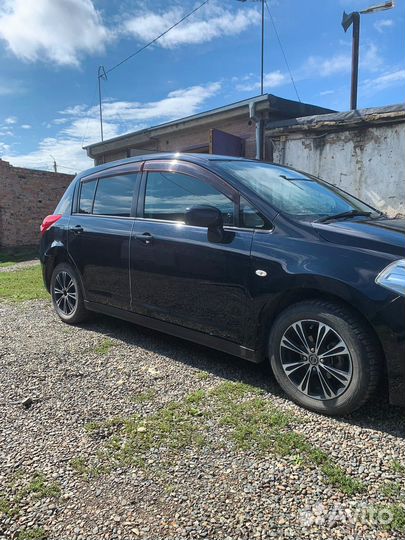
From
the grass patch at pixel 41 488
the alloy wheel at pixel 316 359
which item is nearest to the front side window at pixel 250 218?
the alloy wheel at pixel 316 359

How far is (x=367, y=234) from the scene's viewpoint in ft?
8.93

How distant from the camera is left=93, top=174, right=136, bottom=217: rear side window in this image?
13.7ft

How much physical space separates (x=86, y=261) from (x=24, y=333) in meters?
1.15

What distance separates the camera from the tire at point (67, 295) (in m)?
4.77

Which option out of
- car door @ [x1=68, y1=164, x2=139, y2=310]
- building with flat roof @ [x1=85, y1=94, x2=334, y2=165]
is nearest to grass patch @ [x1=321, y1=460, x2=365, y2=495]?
car door @ [x1=68, y1=164, x2=139, y2=310]

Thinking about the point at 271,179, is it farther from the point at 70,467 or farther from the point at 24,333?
the point at 24,333

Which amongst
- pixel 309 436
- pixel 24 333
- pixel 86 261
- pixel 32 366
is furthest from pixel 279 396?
pixel 24 333

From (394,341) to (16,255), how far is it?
15042 millimetres

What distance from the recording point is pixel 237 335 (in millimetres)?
3156

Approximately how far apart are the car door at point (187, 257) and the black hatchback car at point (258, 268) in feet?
0.03

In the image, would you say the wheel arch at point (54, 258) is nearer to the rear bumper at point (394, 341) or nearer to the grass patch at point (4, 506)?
the grass patch at point (4, 506)

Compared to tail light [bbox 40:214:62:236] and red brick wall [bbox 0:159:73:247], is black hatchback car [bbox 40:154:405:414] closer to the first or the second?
tail light [bbox 40:214:62:236]

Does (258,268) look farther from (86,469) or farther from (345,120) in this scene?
(345,120)

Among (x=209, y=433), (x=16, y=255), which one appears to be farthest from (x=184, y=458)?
(x=16, y=255)
